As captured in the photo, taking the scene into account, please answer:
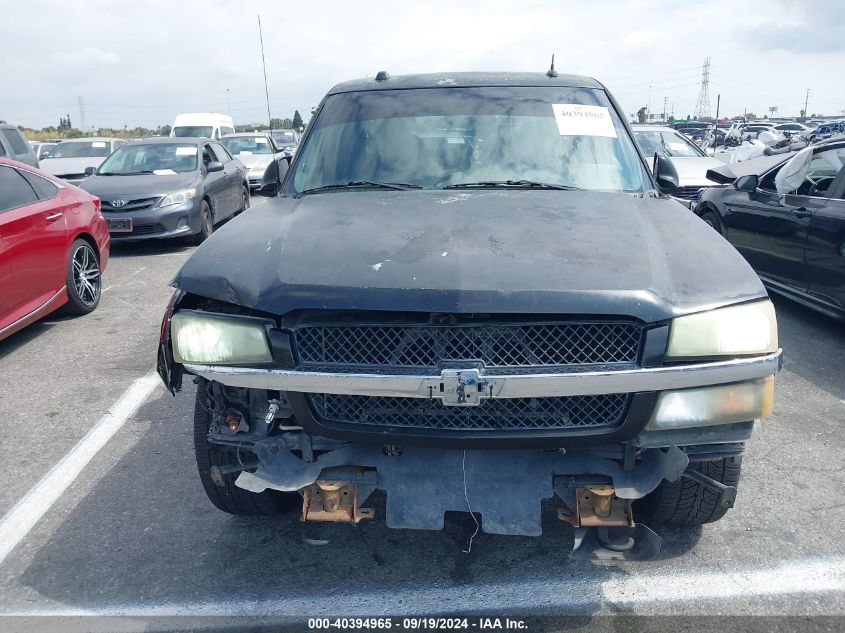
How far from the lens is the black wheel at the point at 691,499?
2706 mm

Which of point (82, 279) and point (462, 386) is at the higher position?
point (462, 386)

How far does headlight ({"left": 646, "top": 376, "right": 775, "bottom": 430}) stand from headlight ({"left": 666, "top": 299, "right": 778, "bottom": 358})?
119mm

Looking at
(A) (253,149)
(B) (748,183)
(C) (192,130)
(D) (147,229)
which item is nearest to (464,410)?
(B) (748,183)

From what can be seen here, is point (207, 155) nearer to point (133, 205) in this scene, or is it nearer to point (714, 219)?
point (133, 205)

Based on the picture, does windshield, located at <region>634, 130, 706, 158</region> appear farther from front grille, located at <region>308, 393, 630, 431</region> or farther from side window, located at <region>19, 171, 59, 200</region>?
front grille, located at <region>308, 393, 630, 431</region>

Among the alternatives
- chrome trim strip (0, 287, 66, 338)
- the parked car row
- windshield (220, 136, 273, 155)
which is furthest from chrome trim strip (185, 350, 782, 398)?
windshield (220, 136, 273, 155)

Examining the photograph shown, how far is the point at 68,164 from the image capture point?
15.6 metres

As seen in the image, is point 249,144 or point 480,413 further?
point 249,144

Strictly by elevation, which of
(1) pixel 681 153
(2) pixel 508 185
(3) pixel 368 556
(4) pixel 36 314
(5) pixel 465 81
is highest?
(5) pixel 465 81

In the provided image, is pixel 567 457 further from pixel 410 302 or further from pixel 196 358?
pixel 196 358

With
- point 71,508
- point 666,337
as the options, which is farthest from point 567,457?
point 71,508

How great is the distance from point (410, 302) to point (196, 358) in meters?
0.80

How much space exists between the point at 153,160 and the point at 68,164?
556 centimetres

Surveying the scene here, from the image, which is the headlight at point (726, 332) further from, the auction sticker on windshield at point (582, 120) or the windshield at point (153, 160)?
the windshield at point (153, 160)
